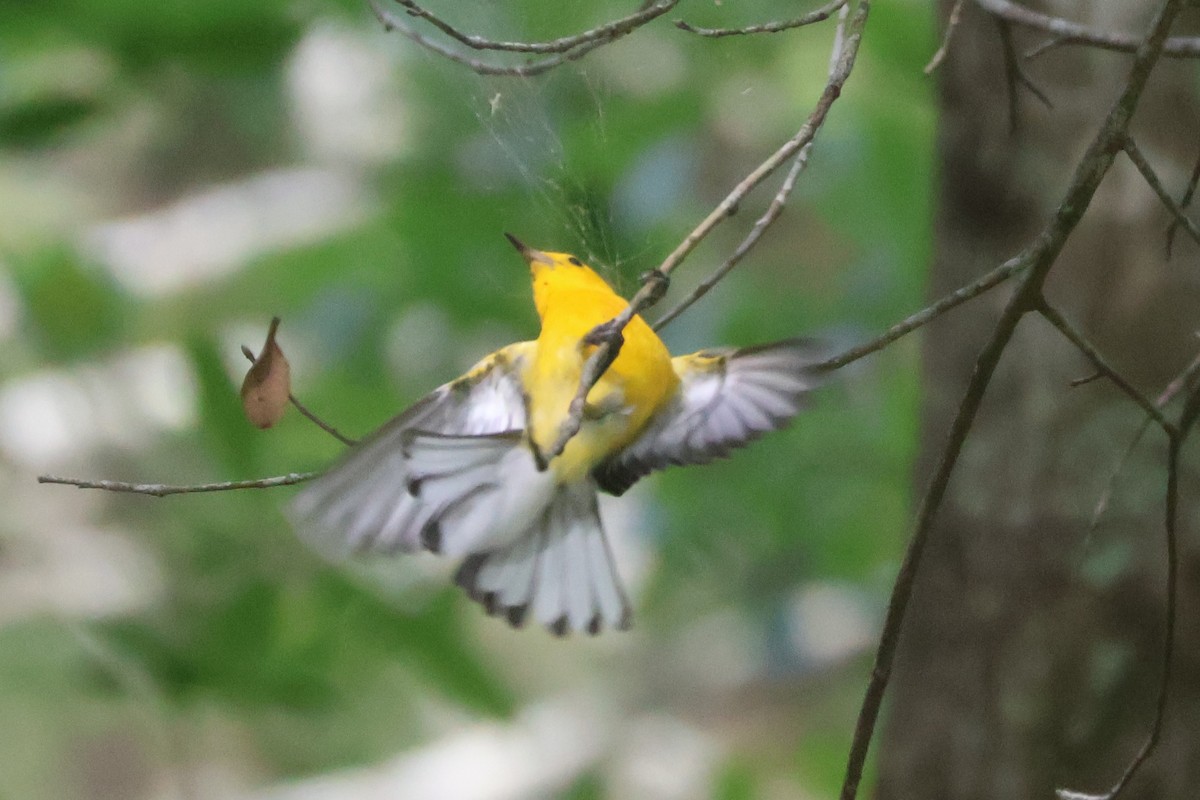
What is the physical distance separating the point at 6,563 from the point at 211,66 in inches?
90.5

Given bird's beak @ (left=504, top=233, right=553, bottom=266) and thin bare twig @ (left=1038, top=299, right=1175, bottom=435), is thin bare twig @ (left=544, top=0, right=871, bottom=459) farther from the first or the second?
bird's beak @ (left=504, top=233, right=553, bottom=266)

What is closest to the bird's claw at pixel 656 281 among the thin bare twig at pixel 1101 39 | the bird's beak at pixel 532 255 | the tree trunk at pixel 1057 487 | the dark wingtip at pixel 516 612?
the thin bare twig at pixel 1101 39

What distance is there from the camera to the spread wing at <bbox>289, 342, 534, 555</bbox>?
3.80 ft

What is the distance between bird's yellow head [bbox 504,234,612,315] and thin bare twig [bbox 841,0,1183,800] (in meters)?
0.54

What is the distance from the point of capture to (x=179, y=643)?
1.89 meters

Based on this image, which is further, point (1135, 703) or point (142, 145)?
point (142, 145)

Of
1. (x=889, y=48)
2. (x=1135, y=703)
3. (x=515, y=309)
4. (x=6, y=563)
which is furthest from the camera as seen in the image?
(x=6, y=563)

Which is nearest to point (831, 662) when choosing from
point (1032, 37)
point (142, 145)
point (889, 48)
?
point (889, 48)

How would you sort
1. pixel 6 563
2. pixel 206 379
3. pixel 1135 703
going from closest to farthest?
pixel 1135 703
pixel 206 379
pixel 6 563

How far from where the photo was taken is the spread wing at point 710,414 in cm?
125

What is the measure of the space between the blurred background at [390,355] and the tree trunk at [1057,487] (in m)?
0.36

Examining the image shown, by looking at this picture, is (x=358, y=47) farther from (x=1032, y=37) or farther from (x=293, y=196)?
(x=1032, y=37)

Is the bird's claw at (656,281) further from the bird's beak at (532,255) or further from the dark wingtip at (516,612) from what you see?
the dark wingtip at (516,612)

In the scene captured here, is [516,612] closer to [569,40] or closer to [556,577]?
[556,577]
